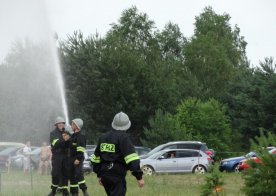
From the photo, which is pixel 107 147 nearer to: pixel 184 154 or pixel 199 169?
pixel 199 169

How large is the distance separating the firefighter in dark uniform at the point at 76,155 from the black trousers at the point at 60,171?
16 centimetres

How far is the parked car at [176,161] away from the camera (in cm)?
3137

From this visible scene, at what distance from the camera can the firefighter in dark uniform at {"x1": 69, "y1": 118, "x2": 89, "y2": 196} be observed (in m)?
15.1

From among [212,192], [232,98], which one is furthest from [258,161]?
[232,98]

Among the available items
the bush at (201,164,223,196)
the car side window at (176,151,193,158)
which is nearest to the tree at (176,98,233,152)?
the car side window at (176,151,193,158)

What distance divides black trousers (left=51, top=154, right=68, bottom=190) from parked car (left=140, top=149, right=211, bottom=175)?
Result: 1562cm

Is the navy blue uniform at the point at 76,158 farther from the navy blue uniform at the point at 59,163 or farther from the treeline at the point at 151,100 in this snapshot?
the treeline at the point at 151,100

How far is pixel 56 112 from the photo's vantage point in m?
46.0

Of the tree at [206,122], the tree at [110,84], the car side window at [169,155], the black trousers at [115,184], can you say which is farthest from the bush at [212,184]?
the tree at [206,122]

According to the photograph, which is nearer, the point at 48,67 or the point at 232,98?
the point at 48,67

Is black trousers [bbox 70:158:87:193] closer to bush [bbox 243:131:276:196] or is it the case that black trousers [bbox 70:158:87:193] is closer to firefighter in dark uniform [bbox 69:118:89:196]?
firefighter in dark uniform [bbox 69:118:89:196]

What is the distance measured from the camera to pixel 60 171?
15.6m

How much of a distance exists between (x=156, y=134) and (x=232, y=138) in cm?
899

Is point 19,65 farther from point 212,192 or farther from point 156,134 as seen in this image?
point 212,192
